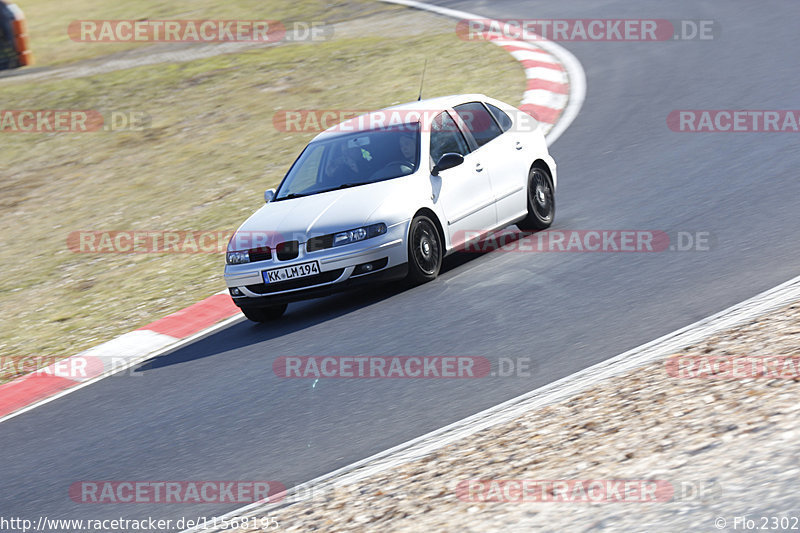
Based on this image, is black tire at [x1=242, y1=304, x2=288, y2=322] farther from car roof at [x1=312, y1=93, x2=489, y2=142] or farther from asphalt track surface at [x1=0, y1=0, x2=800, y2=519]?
car roof at [x1=312, y1=93, x2=489, y2=142]

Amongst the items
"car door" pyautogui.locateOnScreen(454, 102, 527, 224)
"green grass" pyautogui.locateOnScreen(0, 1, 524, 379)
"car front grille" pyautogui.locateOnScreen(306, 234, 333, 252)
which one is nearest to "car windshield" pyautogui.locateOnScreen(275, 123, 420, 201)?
"car door" pyautogui.locateOnScreen(454, 102, 527, 224)

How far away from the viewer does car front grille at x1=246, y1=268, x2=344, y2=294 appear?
9.33 meters

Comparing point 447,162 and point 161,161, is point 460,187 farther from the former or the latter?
point 161,161

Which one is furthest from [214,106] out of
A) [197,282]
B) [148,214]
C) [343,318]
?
[343,318]

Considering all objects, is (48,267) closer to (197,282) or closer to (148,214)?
(148,214)

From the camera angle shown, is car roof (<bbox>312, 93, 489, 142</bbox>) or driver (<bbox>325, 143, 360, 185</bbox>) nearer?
driver (<bbox>325, 143, 360, 185</bbox>)

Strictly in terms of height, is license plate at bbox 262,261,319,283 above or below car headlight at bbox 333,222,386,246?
below

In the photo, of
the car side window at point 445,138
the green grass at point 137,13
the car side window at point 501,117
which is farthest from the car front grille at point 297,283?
the green grass at point 137,13

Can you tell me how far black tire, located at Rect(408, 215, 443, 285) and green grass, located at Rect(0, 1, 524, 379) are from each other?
2.53 m

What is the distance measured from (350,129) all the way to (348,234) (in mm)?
A: 1718

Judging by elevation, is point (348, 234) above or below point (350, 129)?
below

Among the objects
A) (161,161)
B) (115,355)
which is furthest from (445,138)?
(161,161)

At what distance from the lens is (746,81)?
585 inches

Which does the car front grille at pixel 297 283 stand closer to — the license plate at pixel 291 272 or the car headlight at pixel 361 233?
the license plate at pixel 291 272
